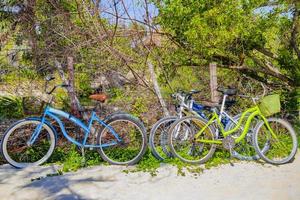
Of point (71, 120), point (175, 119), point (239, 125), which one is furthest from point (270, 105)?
point (71, 120)

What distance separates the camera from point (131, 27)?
7395 mm

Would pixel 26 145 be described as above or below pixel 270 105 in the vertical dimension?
below

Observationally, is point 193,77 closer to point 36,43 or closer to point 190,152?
point 190,152

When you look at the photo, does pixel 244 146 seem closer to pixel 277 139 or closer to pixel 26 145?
pixel 277 139

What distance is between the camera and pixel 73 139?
5.71m

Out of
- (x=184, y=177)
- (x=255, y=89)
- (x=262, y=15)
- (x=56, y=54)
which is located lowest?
(x=184, y=177)

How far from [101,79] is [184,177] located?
377cm

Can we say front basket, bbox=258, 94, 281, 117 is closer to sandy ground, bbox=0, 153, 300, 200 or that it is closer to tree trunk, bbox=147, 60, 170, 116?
sandy ground, bbox=0, 153, 300, 200

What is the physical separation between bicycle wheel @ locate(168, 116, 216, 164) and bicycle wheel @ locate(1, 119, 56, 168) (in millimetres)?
1725

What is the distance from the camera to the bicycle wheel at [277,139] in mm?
5477

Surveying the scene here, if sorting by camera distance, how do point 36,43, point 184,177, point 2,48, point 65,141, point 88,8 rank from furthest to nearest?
point 2,48 → point 36,43 → point 88,8 → point 65,141 → point 184,177

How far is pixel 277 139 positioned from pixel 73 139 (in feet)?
9.67

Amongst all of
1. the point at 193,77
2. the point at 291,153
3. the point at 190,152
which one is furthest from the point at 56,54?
the point at 291,153

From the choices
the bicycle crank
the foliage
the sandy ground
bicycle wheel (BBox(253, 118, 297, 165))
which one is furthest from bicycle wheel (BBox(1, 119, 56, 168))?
bicycle wheel (BBox(253, 118, 297, 165))
